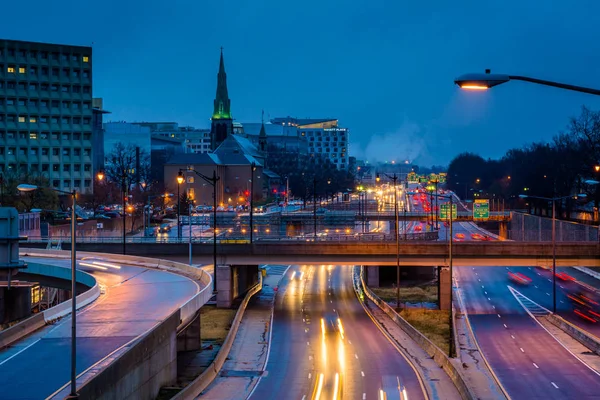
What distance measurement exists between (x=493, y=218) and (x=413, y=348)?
232 ft

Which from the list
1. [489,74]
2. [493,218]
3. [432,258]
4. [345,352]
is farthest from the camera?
[493,218]

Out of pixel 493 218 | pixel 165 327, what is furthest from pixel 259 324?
pixel 493 218

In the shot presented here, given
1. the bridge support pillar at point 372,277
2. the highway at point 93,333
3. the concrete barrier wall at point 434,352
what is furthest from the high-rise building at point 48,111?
the highway at point 93,333

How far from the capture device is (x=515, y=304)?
6153 centimetres

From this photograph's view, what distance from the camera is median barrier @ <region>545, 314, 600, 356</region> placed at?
41322mm

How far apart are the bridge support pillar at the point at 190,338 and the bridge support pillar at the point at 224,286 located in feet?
58.6

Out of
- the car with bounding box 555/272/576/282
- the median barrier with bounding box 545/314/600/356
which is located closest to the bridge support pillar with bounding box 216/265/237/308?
the median barrier with bounding box 545/314/600/356

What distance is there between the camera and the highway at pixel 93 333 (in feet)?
68.4

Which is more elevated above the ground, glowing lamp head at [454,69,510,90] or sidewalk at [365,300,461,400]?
glowing lamp head at [454,69,510,90]

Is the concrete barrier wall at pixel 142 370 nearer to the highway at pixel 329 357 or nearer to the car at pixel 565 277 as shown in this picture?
the highway at pixel 329 357

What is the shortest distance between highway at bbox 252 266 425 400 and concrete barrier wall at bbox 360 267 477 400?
1588mm

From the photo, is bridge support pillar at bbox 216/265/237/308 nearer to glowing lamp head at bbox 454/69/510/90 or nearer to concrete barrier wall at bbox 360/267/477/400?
concrete barrier wall at bbox 360/267/477/400

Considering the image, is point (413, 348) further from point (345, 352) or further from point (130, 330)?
point (130, 330)

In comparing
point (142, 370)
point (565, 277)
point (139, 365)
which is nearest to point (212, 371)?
point (142, 370)
